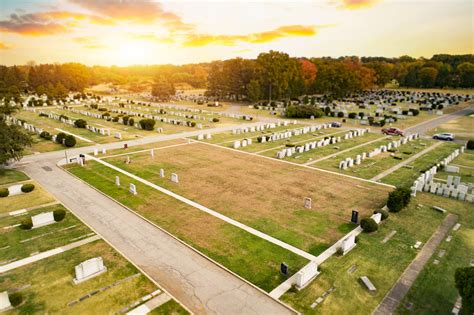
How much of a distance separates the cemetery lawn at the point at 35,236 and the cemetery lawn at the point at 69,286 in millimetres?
1644

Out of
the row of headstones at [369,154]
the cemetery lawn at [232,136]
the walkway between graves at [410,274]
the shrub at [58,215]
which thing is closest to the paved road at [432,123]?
the row of headstones at [369,154]

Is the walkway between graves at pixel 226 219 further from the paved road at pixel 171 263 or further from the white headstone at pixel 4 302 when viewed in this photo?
the white headstone at pixel 4 302

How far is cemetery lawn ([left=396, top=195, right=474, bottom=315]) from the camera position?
14.0 meters

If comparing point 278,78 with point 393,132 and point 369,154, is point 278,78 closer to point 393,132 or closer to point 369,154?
point 393,132

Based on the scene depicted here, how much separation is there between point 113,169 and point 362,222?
84.9 feet

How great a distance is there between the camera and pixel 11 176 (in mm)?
30750

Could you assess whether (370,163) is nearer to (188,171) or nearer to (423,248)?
(423,248)

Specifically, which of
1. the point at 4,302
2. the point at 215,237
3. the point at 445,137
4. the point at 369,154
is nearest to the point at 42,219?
the point at 4,302

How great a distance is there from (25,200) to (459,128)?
70156 mm

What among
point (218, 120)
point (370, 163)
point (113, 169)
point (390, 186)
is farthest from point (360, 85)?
point (113, 169)

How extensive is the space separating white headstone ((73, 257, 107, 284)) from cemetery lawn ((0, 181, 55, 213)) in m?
12.3

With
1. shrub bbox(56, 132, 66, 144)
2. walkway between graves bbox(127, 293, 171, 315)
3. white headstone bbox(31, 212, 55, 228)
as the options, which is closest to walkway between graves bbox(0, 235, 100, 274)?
white headstone bbox(31, 212, 55, 228)

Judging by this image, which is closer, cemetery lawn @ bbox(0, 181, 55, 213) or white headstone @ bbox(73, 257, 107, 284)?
white headstone @ bbox(73, 257, 107, 284)

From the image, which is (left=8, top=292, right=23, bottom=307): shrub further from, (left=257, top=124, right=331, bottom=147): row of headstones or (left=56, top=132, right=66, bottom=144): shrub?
(left=257, top=124, right=331, bottom=147): row of headstones
